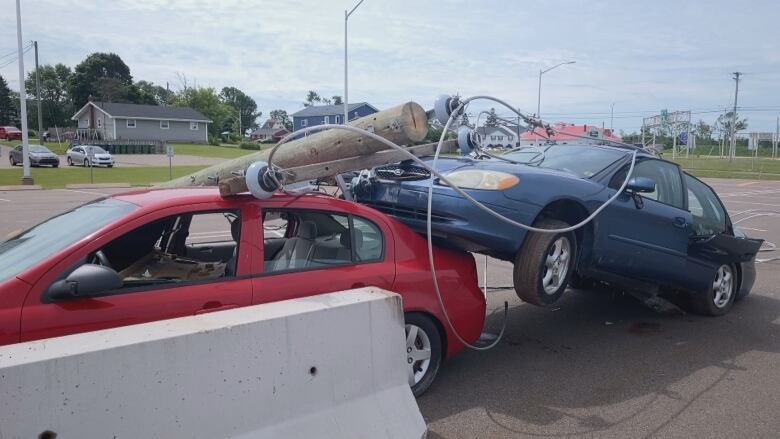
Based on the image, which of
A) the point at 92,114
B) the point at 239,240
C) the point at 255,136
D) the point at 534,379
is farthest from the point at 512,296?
the point at 255,136

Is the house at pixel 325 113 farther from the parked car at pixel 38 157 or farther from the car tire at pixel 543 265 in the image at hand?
the car tire at pixel 543 265

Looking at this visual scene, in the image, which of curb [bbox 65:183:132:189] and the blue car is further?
curb [bbox 65:183:132:189]

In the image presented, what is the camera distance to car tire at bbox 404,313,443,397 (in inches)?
170

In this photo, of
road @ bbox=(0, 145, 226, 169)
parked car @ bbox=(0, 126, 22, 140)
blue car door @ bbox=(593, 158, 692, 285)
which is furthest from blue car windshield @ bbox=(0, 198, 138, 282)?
parked car @ bbox=(0, 126, 22, 140)

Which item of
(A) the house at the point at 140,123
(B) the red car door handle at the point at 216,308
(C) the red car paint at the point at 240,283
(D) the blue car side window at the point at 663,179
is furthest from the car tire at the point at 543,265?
(A) the house at the point at 140,123

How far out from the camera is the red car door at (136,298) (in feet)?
10.2

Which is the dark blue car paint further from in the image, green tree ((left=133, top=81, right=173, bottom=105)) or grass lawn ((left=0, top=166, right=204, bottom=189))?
green tree ((left=133, top=81, right=173, bottom=105))

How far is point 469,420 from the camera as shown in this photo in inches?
162

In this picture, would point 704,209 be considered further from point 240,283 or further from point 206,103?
point 206,103

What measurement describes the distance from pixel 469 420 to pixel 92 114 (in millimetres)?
79623

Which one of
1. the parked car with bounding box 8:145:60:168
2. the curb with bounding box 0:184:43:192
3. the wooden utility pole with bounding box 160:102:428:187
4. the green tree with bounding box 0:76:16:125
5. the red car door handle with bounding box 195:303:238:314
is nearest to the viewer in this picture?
the red car door handle with bounding box 195:303:238:314

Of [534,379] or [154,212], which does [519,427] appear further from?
[154,212]

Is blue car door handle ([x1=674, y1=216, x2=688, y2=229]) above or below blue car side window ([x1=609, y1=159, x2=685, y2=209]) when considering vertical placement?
below

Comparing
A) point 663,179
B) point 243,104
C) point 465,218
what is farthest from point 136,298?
point 243,104
